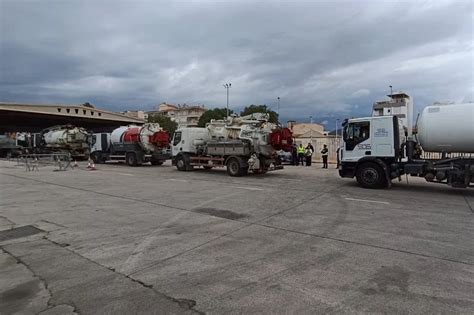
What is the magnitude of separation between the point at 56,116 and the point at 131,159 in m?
25.8

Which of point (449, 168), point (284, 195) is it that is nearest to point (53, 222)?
point (284, 195)

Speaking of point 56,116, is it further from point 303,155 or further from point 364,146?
point 364,146

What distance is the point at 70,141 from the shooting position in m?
31.7

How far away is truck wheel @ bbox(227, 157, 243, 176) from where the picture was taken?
1750 cm

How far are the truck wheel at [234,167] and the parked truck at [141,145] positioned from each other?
880 cm

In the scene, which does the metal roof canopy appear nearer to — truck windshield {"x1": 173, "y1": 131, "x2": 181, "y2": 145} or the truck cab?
truck windshield {"x1": 173, "y1": 131, "x2": 181, "y2": 145}

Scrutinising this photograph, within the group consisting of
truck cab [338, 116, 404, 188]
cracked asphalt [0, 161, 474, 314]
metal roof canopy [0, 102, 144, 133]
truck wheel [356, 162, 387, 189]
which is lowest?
cracked asphalt [0, 161, 474, 314]

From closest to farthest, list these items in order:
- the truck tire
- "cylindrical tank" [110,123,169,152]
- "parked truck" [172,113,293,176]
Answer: "parked truck" [172,113,293,176], the truck tire, "cylindrical tank" [110,123,169,152]

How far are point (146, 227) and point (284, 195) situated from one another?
18.0ft

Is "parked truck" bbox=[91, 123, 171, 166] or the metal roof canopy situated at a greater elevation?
the metal roof canopy

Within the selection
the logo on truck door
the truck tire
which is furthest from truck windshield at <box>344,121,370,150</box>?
the truck tire

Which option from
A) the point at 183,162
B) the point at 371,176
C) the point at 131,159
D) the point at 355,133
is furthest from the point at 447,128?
the point at 131,159

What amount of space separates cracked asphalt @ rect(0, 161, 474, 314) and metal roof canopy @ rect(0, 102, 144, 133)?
37.2 metres

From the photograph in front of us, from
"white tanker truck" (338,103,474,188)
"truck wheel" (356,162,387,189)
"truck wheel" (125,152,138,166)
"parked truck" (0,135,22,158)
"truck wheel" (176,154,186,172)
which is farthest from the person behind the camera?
"parked truck" (0,135,22,158)
